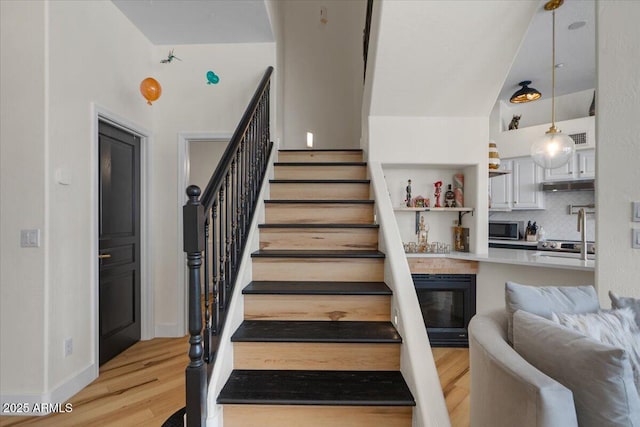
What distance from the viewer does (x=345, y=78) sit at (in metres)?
4.85

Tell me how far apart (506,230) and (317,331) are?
4.65 meters

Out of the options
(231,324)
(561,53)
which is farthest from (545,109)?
(231,324)

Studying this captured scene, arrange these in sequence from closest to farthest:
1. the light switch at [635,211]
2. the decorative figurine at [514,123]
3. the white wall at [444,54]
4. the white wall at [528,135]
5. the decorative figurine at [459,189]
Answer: the light switch at [635,211]
the white wall at [444,54]
the decorative figurine at [459,189]
the white wall at [528,135]
the decorative figurine at [514,123]

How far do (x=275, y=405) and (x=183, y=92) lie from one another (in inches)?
122

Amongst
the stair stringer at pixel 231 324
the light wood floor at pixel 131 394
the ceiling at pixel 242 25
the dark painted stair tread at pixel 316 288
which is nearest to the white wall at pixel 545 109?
the ceiling at pixel 242 25

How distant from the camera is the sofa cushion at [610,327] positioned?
1.12 m

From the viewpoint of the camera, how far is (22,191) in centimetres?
195

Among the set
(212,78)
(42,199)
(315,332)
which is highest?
(212,78)

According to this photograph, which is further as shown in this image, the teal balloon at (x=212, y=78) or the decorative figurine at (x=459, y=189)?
the decorative figurine at (x=459, y=189)

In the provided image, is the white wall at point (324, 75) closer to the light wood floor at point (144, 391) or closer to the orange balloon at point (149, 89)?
the orange balloon at point (149, 89)

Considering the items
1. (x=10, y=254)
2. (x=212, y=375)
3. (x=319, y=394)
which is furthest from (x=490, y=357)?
(x=10, y=254)

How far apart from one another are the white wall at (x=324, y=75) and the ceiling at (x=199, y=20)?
166 centimetres

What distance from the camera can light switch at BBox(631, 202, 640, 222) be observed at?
1816mm

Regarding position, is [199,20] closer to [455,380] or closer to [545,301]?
[545,301]
